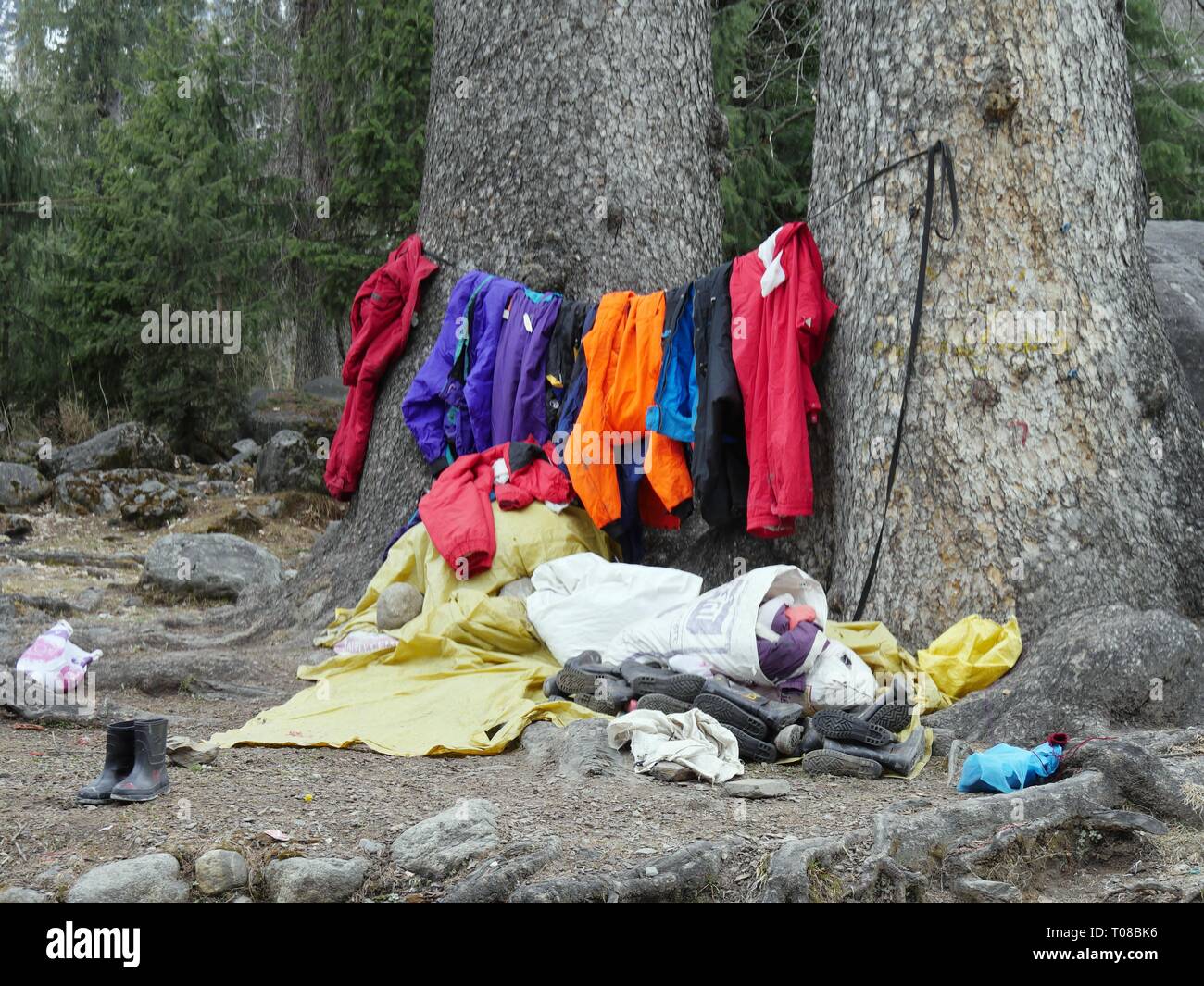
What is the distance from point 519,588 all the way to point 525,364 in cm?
114

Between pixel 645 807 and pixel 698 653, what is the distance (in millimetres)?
1088

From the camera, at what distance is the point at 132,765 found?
338cm

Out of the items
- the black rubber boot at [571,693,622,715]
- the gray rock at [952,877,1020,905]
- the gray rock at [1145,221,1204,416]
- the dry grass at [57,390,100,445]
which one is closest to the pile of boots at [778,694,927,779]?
the black rubber boot at [571,693,622,715]

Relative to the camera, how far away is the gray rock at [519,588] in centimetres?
571

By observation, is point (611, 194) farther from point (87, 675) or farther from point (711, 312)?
point (87, 675)

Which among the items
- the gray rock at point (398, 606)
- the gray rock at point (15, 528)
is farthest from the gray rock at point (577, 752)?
the gray rock at point (15, 528)

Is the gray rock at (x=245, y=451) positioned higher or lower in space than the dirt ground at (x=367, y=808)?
higher

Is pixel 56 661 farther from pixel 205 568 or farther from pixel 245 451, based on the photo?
pixel 245 451

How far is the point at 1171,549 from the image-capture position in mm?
4684

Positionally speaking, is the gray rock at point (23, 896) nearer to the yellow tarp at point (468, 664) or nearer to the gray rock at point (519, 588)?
the yellow tarp at point (468, 664)

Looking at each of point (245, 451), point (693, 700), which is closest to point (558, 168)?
point (693, 700)

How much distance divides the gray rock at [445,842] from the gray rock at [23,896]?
730 mm

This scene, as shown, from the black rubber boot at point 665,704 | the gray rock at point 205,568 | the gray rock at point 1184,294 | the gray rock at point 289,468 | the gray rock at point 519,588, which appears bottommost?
the gray rock at point 205,568

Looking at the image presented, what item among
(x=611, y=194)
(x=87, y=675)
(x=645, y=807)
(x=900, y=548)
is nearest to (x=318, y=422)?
(x=611, y=194)
